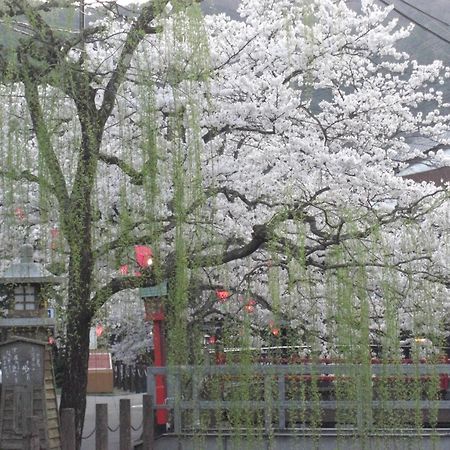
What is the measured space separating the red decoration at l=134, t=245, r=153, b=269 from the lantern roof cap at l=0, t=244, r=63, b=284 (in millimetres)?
540

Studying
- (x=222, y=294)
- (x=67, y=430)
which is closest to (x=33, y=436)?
(x=67, y=430)

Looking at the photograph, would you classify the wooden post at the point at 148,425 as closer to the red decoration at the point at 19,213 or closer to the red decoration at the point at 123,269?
the red decoration at the point at 123,269

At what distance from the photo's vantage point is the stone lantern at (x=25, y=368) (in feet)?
18.6

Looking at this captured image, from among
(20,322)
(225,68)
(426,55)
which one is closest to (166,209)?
(20,322)

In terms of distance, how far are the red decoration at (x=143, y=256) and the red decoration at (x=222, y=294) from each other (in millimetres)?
544

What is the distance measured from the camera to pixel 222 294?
591cm

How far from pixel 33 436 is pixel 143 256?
134 centimetres

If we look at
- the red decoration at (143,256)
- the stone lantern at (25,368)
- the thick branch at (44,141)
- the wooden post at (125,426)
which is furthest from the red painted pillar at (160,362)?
the thick branch at (44,141)

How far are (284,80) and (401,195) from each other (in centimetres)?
174

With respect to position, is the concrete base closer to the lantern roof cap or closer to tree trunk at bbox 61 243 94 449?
tree trunk at bbox 61 243 94 449

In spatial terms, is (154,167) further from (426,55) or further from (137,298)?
(426,55)

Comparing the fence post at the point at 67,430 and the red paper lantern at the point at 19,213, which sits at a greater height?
the red paper lantern at the point at 19,213

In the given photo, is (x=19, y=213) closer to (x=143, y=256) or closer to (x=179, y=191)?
(x=179, y=191)

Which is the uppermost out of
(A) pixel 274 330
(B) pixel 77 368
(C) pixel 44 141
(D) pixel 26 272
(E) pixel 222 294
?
(C) pixel 44 141
